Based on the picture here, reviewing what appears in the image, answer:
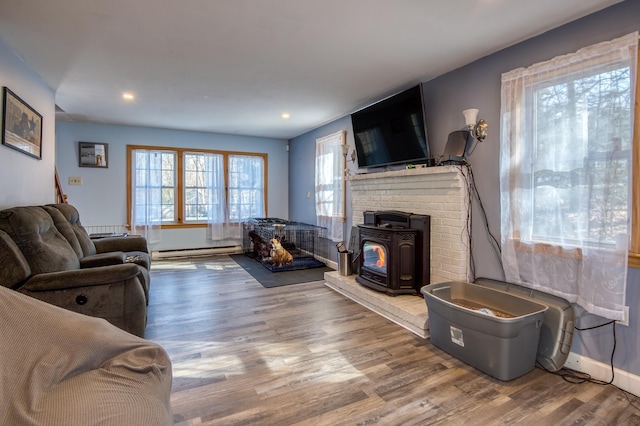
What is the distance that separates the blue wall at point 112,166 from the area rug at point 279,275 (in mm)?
1491

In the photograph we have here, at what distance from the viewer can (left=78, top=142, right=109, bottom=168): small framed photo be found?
5.20 meters

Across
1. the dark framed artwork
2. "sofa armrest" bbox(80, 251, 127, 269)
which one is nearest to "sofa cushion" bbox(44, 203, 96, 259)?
"sofa armrest" bbox(80, 251, 127, 269)

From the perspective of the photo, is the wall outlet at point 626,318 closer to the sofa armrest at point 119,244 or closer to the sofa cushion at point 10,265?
the sofa cushion at point 10,265

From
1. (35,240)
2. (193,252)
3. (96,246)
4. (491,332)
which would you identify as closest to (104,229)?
(193,252)

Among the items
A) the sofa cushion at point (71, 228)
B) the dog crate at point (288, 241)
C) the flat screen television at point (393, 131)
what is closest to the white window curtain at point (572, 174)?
the flat screen television at point (393, 131)

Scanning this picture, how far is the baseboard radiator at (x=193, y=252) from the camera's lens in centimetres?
572

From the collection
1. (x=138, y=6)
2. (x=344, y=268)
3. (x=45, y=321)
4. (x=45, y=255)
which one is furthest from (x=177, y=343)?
(x=138, y=6)

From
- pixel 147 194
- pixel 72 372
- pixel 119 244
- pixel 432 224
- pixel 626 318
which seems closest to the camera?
pixel 72 372

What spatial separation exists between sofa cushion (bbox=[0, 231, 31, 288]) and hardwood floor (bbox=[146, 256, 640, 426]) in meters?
1.03

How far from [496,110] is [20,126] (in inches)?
161

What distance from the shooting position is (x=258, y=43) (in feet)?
8.24

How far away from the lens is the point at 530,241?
2.41 m

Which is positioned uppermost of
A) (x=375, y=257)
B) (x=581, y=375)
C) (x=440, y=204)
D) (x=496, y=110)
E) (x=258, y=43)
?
(x=258, y=43)

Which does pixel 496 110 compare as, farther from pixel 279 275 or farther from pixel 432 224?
pixel 279 275
